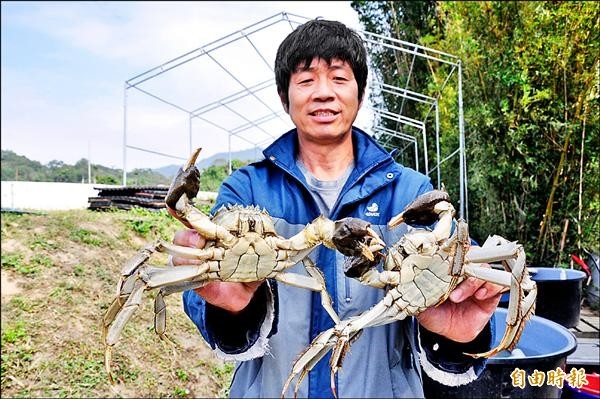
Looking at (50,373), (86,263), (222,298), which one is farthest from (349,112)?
(86,263)

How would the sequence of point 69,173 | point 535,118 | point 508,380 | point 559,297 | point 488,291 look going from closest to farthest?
point 488,291 < point 508,380 < point 559,297 < point 535,118 < point 69,173

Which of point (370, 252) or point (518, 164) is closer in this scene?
point (370, 252)

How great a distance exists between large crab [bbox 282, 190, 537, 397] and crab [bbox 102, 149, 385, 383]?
16 centimetres

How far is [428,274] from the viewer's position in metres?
1.95

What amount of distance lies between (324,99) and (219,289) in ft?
3.12

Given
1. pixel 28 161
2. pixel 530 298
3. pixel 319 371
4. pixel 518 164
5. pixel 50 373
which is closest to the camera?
pixel 530 298

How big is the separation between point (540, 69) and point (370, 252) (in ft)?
22.7

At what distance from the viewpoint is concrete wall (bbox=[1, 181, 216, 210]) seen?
578 inches

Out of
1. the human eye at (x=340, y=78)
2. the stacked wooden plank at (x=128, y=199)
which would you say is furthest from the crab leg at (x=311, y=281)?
the stacked wooden plank at (x=128, y=199)

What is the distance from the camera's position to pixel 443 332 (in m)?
2.12

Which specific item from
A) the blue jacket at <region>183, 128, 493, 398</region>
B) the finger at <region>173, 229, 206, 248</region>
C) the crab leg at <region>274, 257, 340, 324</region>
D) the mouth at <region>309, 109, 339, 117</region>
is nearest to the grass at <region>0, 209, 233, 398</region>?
the blue jacket at <region>183, 128, 493, 398</region>

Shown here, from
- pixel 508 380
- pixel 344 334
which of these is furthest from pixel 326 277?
pixel 508 380

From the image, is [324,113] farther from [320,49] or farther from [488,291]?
[488,291]

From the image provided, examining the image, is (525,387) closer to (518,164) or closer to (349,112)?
(349,112)
